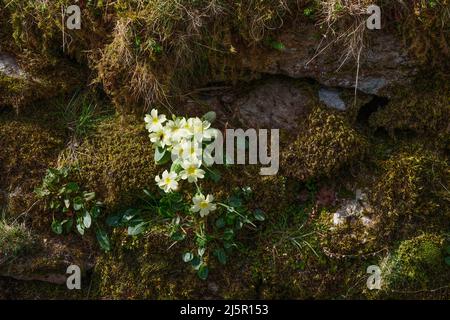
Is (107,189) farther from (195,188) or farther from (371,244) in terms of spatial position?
(371,244)

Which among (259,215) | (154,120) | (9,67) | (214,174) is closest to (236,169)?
(214,174)

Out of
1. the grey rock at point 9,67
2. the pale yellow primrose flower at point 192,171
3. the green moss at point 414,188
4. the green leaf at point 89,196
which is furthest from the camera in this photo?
the grey rock at point 9,67

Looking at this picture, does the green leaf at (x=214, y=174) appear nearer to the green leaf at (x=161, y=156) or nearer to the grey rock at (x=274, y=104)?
the green leaf at (x=161, y=156)

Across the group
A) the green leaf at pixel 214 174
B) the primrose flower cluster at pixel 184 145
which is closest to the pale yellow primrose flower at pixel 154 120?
the primrose flower cluster at pixel 184 145

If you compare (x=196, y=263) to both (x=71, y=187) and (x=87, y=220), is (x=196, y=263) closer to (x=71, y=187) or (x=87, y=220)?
(x=87, y=220)

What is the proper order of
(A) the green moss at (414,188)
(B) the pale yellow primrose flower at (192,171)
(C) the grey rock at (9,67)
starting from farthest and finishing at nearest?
(C) the grey rock at (9,67)
(A) the green moss at (414,188)
(B) the pale yellow primrose flower at (192,171)

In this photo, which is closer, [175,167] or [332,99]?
[175,167]

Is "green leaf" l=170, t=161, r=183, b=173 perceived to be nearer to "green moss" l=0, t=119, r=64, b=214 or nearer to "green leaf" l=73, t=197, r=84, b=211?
"green leaf" l=73, t=197, r=84, b=211
